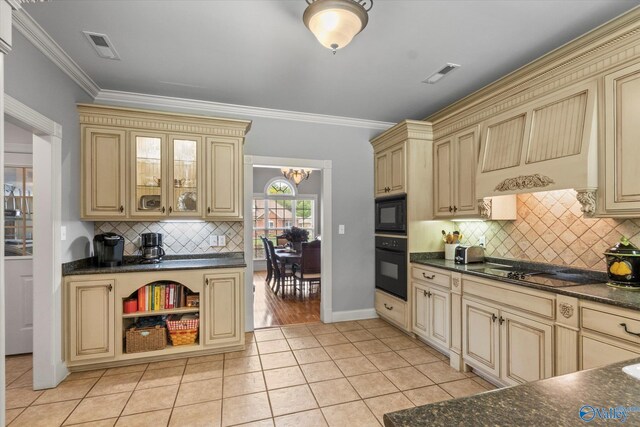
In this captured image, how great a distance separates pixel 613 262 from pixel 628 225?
34 cm

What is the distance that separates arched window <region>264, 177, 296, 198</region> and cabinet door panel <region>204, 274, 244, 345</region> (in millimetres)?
4993

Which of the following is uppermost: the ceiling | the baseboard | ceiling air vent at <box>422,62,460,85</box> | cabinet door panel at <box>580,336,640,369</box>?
the ceiling

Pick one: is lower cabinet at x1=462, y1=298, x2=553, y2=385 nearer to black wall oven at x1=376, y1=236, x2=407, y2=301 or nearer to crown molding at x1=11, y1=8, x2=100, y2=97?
black wall oven at x1=376, y1=236, x2=407, y2=301

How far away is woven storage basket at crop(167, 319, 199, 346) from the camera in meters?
2.95

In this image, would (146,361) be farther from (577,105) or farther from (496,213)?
(577,105)

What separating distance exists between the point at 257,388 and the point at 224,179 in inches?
77.7

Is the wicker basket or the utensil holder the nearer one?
the wicker basket

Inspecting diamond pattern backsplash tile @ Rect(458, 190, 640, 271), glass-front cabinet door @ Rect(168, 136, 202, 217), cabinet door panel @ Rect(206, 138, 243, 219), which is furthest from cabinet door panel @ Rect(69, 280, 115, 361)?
diamond pattern backsplash tile @ Rect(458, 190, 640, 271)

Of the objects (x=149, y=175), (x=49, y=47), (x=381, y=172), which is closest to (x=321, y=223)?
(x=381, y=172)

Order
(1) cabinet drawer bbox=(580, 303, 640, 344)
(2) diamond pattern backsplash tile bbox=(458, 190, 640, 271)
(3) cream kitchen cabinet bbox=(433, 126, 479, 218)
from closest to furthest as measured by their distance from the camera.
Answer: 1. (1) cabinet drawer bbox=(580, 303, 640, 344)
2. (2) diamond pattern backsplash tile bbox=(458, 190, 640, 271)
3. (3) cream kitchen cabinet bbox=(433, 126, 479, 218)

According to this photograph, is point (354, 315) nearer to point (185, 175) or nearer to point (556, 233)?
point (556, 233)

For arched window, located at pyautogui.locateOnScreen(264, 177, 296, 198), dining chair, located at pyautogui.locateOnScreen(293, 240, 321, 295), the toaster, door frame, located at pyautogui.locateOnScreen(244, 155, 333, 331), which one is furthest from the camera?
arched window, located at pyautogui.locateOnScreen(264, 177, 296, 198)

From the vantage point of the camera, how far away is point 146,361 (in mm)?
2881

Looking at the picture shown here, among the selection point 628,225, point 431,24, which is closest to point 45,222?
point 431,24
